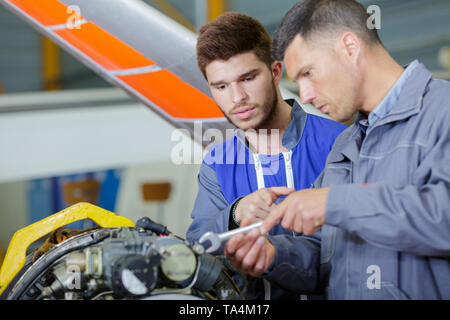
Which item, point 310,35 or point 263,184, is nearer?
point 310,35

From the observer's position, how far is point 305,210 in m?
0.80

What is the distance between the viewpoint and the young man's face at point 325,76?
2.93ft

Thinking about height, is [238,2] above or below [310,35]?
above

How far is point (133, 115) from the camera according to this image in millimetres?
4434

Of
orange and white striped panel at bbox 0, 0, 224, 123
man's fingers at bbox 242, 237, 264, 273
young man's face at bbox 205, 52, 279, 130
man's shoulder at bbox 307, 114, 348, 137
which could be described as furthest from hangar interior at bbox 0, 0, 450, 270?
man's fingers at bbox 242, 237, 264, 273

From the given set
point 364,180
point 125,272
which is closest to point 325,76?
point 364,180

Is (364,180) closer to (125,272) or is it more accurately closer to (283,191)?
(283,191)

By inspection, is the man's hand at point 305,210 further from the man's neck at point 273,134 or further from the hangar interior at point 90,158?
the hangar interior at point 90,158

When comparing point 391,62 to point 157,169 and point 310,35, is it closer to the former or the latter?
point 310,35

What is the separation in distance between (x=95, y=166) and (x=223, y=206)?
327 centimetres

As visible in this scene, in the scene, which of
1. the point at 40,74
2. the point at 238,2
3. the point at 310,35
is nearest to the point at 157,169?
the point at 238,2

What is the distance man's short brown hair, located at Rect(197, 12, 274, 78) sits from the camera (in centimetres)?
118

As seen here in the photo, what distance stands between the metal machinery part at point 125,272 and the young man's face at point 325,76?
0.39 meters

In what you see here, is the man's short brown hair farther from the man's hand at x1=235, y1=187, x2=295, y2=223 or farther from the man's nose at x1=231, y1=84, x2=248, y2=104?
the man's hand at x1=235, y1=187, x2=295, y2=223
